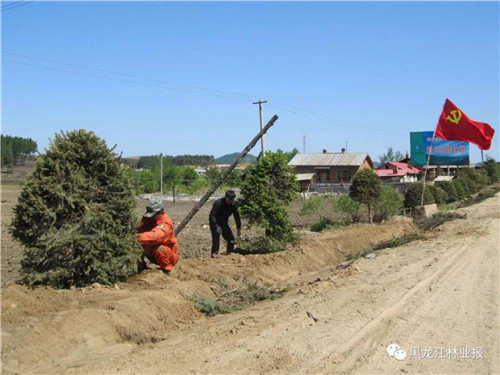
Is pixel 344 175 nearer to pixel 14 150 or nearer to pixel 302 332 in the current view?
pixel 14 150

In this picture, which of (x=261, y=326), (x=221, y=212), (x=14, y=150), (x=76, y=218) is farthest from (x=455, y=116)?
(x=14, y=150)

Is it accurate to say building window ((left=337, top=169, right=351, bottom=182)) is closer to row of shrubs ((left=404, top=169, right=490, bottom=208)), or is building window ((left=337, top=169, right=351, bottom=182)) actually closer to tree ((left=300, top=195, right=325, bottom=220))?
row of shrubs ((left=404, top=169, right=490, bottom=208))

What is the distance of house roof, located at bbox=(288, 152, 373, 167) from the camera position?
6969cm

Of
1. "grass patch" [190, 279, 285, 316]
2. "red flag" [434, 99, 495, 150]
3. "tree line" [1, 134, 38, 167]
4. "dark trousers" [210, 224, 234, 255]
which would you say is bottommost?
"grass patch" [190, 279, 285, 316]

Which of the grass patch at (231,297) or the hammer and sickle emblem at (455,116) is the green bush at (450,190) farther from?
the grass patch at (231,297)

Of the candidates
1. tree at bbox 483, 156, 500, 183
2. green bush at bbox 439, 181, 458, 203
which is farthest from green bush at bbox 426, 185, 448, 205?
tree at bbox 483, 156, 500, 183

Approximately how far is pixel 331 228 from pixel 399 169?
5655cm

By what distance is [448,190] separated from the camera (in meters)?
32.4

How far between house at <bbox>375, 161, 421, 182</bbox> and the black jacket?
56.2 meters

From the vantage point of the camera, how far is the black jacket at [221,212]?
38.8ft

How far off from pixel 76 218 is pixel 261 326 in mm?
2813

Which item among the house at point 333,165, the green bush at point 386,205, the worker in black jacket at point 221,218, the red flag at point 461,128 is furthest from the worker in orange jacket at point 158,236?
the house at point 333,165

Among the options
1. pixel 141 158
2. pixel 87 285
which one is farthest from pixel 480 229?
pixel 141 158

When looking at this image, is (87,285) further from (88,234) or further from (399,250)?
(399,250)
